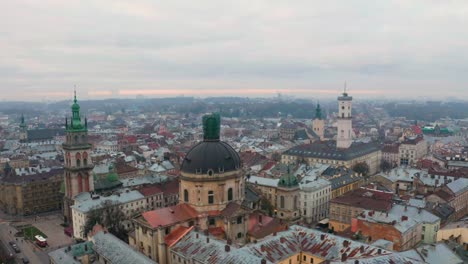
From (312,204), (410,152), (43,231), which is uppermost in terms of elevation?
(410,152)

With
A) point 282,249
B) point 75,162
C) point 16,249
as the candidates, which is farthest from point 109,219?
point 282,249

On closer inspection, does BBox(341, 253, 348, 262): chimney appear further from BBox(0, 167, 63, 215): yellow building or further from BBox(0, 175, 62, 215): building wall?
BBox(0, 175, 62, 215): building wall

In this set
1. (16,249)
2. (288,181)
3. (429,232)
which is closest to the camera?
(429,232)

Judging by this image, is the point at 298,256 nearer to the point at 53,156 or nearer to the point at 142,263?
the point at 142,263

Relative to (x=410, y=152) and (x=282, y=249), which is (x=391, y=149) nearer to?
(x=410, y=152)

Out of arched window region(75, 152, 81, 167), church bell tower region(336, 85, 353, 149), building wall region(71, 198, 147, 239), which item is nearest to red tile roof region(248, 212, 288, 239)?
building wall region(71, 198, 147, 239)

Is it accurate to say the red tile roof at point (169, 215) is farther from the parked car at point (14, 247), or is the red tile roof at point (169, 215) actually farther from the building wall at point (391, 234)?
the parked car at point (14, 247)

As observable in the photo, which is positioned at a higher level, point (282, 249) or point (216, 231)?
point (282, 249)

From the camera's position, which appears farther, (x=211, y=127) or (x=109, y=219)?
(x=109, y=219)
